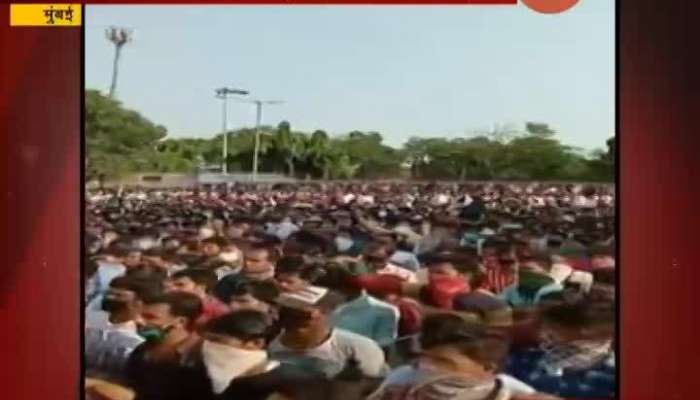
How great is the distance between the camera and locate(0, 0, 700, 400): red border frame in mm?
2096

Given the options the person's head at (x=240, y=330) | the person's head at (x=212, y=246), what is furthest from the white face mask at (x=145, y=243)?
the person's head at (x=240, y=330)

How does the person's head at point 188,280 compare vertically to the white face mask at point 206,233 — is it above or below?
below

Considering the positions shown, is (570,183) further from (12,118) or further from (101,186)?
(12,118)

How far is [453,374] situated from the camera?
2.10 metres

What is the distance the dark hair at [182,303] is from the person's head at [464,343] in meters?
0.48

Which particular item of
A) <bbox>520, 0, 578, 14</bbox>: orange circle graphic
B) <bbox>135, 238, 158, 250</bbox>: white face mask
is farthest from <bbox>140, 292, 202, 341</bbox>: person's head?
<bbox>520, 0, 578, 14</bbox>: orange circle graphic

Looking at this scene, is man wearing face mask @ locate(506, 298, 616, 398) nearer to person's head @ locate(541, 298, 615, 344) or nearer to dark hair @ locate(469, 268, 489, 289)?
A: person's head @ locate(541, 298, 615, 344)

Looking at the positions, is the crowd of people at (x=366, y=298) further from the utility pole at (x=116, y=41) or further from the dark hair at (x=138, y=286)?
the utility pole at (x=116, y=41)

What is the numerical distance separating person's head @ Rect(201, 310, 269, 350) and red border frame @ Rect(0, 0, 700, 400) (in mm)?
287

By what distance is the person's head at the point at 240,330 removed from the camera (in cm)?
210

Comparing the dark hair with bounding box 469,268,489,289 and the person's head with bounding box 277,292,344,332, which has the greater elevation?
the dark hair with bounding box 469,268,489,289

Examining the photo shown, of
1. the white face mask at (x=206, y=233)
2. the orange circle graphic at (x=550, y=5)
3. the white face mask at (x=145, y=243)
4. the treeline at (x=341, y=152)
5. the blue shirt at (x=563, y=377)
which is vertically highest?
the orange circle graphic at (x=550, y=5)

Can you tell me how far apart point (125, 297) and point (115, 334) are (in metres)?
0.08

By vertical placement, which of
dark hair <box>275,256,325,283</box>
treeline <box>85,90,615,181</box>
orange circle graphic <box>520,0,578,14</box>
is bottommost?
dark hair <box>275,256,325,283</box>
